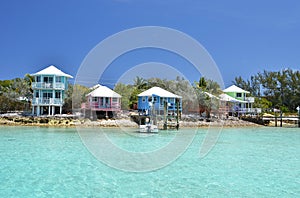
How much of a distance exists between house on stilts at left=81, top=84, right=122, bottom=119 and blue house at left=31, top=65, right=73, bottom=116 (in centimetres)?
301

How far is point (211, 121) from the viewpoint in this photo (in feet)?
121

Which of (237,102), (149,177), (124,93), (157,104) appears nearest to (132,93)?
(124,93)

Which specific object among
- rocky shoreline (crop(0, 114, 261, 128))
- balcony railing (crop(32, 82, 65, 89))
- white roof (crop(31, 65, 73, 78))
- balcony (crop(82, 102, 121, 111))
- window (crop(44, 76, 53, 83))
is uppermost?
white roof (crop(31, 65, 73, 78))

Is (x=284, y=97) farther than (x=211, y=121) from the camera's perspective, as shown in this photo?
Yes

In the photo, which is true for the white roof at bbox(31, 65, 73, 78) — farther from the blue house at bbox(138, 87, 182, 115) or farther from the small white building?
the small white building

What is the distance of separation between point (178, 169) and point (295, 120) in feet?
125

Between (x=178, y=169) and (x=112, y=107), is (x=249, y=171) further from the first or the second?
(x=112, y=107)

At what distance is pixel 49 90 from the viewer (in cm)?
3391

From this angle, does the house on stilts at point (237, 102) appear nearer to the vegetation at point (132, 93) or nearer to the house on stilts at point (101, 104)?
the vegetation at point (132, 93)

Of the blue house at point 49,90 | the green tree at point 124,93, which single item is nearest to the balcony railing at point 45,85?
the blue house at point 49,90

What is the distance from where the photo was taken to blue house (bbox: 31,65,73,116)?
108ft

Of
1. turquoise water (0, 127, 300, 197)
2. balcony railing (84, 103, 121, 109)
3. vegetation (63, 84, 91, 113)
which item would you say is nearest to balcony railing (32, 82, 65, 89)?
vegetation (63, 84, 91, 113)

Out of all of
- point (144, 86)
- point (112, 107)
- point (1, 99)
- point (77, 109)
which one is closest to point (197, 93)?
point (144, 86)

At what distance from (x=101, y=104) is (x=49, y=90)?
6189 millimetres
